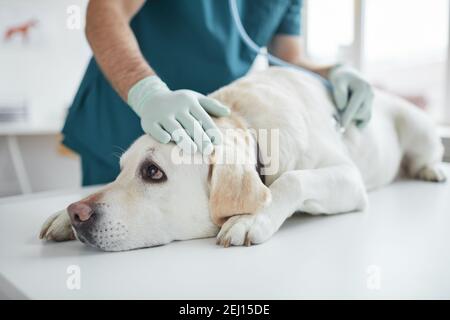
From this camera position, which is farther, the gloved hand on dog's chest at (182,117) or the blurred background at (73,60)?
the blurred background at (73,60)

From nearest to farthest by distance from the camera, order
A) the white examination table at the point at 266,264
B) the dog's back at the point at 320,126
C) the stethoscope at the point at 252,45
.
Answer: the white examination table at the point at 266,264
the dog's back at the point at 320,126
the stethoscope at the point at 252,45

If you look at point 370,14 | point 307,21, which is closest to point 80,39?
point 307,21

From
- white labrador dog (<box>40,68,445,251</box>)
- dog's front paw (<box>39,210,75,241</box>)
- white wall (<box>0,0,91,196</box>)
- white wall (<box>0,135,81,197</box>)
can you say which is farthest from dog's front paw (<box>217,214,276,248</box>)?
white wall (<box>0,135,81,197</box>)

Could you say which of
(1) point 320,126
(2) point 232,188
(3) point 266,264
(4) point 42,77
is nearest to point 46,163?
(4) point 42,77

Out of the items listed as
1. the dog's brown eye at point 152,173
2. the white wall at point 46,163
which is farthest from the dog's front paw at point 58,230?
the white wall at point 46,163

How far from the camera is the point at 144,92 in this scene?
1.04 metres

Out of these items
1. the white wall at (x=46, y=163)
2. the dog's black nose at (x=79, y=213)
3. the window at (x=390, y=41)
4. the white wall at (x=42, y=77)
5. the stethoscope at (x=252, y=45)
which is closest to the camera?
the dog's black nose at (x=79, y=213)

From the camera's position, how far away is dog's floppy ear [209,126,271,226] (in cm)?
88

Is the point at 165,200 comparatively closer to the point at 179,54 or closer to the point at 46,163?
the point at 179,54

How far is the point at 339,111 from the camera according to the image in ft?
4.44

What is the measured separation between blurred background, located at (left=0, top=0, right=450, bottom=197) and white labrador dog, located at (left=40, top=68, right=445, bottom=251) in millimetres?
941

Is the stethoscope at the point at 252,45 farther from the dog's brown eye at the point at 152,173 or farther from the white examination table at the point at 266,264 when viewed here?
the dog's brown eye at the point at 152,173

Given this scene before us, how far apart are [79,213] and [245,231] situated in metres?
0.30

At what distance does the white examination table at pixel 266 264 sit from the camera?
2.18 ft
